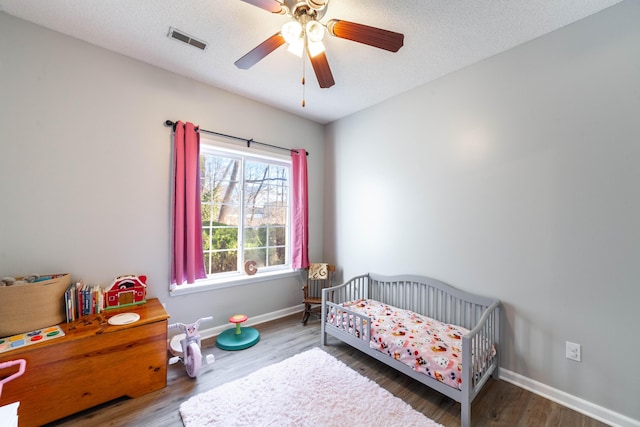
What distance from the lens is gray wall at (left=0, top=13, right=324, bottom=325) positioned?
1.83m

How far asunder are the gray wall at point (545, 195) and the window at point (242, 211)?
1.58 metres

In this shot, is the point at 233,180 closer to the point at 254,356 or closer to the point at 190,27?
the point at 190,27

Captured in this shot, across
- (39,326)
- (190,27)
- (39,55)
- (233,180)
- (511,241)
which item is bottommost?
(39,326)

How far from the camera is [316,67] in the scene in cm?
171

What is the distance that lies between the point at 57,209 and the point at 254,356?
6.64ft

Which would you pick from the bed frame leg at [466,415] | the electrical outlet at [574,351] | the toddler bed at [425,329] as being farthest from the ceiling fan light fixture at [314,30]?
the electrical outlet at [574,351]

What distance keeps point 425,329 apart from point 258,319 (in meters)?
1.91

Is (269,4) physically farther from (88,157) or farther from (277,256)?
(277,256)

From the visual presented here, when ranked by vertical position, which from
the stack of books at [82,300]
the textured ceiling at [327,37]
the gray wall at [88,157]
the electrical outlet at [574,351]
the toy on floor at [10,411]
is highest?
the textured ceiling at [327,37]

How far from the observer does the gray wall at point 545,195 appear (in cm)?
162

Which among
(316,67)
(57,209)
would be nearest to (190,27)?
(316,67)

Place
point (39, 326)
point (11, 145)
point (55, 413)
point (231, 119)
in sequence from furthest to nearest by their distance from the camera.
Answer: point (231, 119) < point (11, 145) < point (39, 326) < point (55, 413)

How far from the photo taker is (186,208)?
2.49m

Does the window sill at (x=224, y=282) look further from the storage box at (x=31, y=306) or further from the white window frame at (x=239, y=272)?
the storage box at (x=31, y=306)
